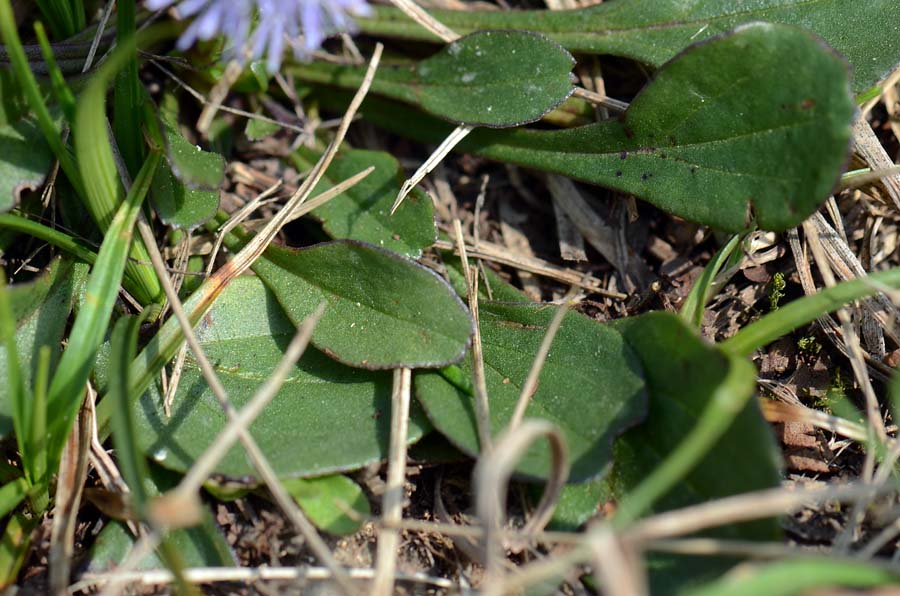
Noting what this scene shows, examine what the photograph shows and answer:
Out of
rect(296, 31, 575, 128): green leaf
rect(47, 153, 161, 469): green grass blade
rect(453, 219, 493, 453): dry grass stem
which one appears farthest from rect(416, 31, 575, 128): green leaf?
rect(47, 153, 161, 469): green grass blade

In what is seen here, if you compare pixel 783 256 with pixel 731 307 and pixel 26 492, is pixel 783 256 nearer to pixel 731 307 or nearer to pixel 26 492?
pixel 731 307

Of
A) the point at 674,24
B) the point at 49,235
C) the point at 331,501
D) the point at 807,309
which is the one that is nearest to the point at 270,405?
the point at 331,501

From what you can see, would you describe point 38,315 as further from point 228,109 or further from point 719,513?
point 719,513

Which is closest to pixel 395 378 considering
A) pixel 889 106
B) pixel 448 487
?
pixel 448 487

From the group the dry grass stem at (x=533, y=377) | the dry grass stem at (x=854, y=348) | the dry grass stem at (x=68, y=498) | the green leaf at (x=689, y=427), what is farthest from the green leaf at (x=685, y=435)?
the dry grass stem at (x=68, y=498)

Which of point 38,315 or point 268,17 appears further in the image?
point 38,315
